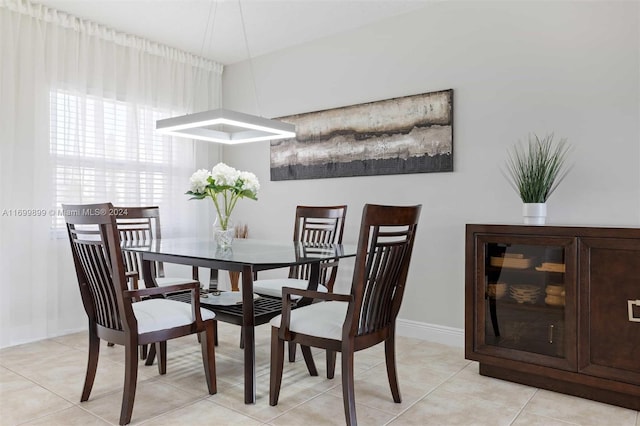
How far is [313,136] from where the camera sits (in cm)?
401

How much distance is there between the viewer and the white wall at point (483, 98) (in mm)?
2627

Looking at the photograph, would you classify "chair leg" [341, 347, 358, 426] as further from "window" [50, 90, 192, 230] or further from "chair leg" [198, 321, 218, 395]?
"window" [50, 90, 192, 230]

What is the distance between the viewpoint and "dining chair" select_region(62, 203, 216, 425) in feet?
6.33

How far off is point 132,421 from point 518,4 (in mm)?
3343

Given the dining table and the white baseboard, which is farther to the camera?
the white baseboard

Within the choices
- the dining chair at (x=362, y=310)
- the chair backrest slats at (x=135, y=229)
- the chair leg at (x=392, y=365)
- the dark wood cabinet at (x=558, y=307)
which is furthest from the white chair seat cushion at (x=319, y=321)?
the chair backrest slats at (x=135, y=229)

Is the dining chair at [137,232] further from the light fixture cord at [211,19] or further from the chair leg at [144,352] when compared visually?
the light fixture cord at [211,19]

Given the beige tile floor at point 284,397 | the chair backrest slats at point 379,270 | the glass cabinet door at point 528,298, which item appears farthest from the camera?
the glass cabinet door at point 528,298

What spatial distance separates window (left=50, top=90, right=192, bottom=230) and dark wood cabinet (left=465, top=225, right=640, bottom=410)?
2.95 metres

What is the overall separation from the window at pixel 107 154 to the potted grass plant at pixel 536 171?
10.1ft

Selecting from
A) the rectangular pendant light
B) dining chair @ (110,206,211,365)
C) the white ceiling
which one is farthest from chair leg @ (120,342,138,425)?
the white ceiling

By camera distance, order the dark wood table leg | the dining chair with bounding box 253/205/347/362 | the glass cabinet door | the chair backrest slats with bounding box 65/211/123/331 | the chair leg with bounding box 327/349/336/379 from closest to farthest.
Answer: the chair backrest slats with bounding box 65/211/123/331, the dark wood table leg, the glass cabinet door, the chair leg with bounding box 327/349/336/379, the dining chair with bounding box 253/205/347/362

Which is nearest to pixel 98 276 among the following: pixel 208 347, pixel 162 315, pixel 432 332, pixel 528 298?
pixel 162 315

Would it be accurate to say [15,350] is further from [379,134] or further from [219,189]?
[379,134]
